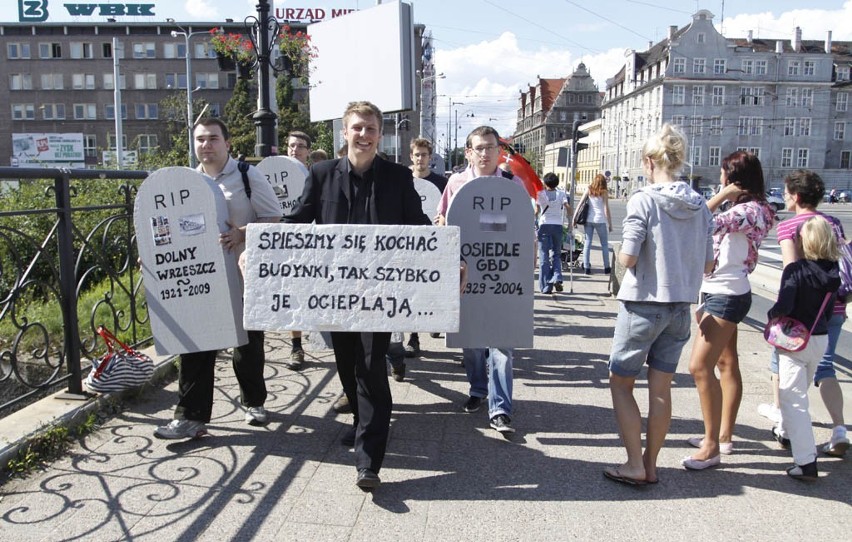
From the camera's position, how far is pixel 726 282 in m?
4.01

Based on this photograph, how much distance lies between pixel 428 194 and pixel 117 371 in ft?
10.9

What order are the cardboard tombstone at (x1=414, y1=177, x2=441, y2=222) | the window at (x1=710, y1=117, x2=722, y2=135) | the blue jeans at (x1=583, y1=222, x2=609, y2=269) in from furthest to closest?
the window at (x1=710, y1=117, x2=722, y2=135), the blue jeans at (x1=583, y1=222, x2=609, y2=269), the cardboard tombstone at (x1=414, y1=177, x2=441, y2=222)

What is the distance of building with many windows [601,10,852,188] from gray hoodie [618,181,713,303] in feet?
245

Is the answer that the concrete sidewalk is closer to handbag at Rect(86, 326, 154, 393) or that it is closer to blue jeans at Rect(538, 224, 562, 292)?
handbag at Rect(86, 326, 154, 393)

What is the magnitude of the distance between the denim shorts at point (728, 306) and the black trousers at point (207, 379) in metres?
2.81

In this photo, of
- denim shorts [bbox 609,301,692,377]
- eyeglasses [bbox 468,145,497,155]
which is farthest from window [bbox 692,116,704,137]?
denim shorts [bbox 609,301,692,377]

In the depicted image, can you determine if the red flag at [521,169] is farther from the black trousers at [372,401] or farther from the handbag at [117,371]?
the handbag at [117,371]

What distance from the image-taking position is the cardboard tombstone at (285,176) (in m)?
7.00

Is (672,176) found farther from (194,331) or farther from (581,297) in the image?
(581,297)

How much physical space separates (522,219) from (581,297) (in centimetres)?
608

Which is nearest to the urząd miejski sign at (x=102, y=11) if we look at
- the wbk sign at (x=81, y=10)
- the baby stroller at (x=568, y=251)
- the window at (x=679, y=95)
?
the wbk sign at (x=81, y=10)

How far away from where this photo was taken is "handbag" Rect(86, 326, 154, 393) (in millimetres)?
4445

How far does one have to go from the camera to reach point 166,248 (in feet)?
13.9

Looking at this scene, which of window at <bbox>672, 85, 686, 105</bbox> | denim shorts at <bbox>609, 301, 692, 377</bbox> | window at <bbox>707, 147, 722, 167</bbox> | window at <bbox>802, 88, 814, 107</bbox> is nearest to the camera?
denim shorts at <bbox>609, 301, 692, 377</bbox>
